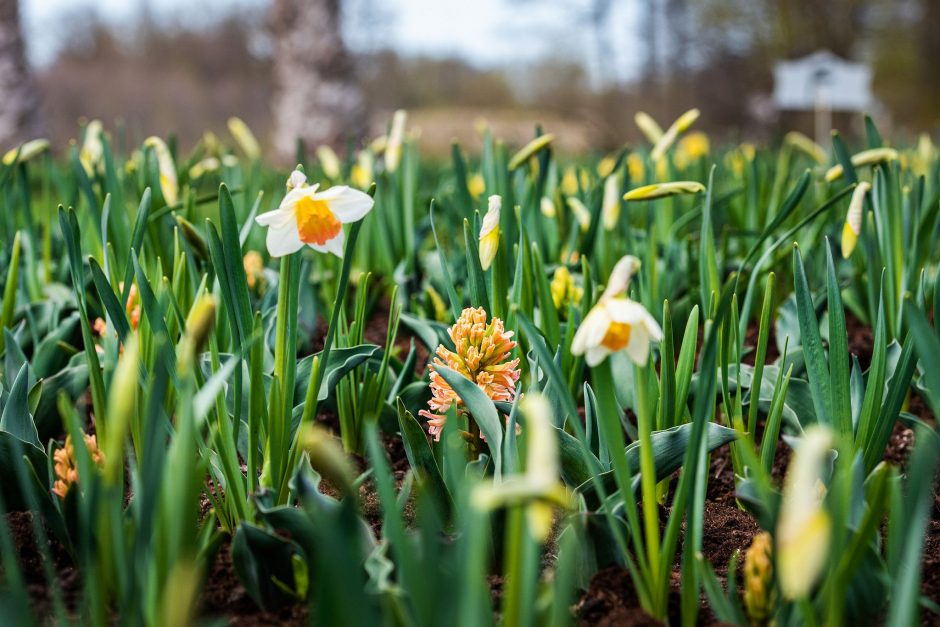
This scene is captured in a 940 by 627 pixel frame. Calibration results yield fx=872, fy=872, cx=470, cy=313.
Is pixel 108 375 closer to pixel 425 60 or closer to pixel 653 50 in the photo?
pixel 653 50

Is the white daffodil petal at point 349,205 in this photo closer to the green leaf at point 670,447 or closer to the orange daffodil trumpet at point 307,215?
the orange daffodil trumpet at point 307,215

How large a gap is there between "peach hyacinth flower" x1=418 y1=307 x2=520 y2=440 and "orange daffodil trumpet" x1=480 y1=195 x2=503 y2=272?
72 mm

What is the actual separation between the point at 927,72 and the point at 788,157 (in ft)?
44.0

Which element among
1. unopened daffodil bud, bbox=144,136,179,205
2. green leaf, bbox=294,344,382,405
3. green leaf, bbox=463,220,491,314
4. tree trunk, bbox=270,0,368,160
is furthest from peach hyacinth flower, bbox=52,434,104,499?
tree trunk, bbox=270,0,368,160

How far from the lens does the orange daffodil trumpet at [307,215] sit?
0.97 meters

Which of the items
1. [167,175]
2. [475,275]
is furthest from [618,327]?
[167,175]

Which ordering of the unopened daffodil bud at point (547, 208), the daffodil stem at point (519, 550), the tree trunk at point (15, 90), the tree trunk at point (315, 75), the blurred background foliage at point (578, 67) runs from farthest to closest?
the blurred background foliage at point (578, 67) < the tree trunk at point (315, 75) < the tree trunk at point (15, 90) < the unopened daffodil bud at point (547, 208) < the daffodil stem at point (519, 550)

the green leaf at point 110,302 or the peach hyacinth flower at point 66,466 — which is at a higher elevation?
the green leaf at point 110,302

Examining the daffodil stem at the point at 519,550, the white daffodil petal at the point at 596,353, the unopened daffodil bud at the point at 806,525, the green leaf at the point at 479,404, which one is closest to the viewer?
the unopened daffodil bud at the point at 806,525

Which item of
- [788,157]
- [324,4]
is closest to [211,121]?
[324,4]

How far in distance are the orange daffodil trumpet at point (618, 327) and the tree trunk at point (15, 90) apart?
6738 mm

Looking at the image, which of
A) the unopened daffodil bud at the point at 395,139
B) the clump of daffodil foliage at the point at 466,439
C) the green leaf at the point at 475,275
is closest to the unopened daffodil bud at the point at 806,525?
the clump of daffodil foliage at the point at 466,439

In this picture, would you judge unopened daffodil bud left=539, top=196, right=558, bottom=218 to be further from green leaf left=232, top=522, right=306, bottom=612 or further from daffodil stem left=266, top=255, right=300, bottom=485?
green leaf left=232, top=522, right=306, bottom=612

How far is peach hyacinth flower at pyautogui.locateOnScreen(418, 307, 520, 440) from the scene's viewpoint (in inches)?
42.6
